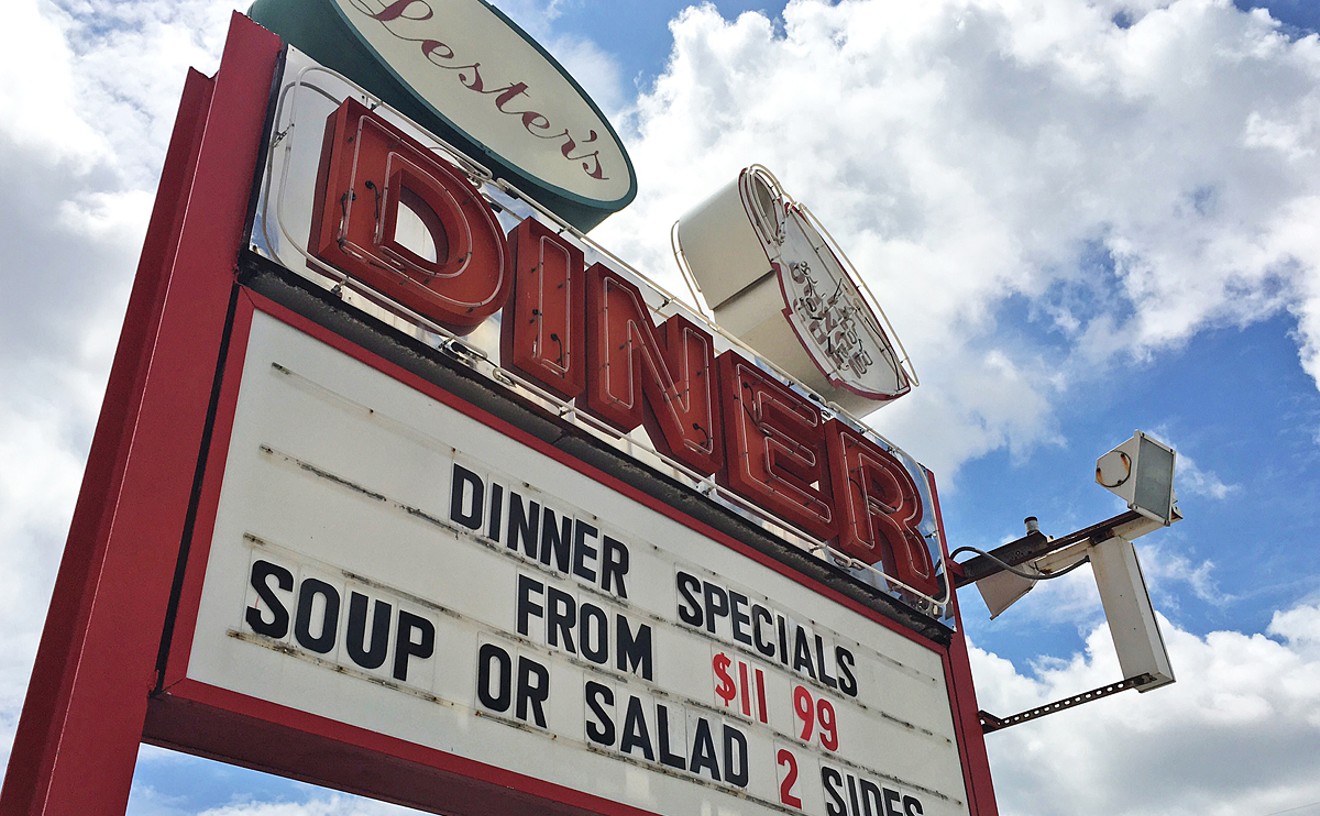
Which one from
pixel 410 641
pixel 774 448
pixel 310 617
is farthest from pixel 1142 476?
pixel 310 617

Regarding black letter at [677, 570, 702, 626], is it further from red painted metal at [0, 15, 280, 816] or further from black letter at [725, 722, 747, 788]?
red painted metal at [0, 15, 280, 816]

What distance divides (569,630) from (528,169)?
13.2ft

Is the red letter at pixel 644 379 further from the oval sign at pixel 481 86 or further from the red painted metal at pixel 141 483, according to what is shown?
A: the red painted metal at pixel 141 483

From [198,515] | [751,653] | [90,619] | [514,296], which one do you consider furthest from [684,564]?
[90,619]

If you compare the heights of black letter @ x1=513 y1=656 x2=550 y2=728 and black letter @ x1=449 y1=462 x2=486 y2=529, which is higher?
black letter @ x1=449 y1=462 x2=486 y2=529

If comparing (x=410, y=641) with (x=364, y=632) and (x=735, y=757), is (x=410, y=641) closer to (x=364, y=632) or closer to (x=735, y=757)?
(x=364, y=632)

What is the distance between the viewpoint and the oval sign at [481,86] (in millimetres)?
8156

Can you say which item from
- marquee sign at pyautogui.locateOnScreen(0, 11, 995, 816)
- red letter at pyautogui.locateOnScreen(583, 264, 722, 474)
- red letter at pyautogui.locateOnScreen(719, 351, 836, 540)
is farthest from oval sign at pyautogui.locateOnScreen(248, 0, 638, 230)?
red letter at pyautogui.locateOnScreen(719, 351, 836, 540)

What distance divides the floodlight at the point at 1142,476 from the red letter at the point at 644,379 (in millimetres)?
3771

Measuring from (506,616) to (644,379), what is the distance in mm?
2306

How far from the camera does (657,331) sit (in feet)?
26.7

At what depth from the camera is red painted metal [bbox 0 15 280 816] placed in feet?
13.9

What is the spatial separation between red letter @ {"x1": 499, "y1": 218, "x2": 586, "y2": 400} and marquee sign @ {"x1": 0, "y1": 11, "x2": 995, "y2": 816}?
0.02m

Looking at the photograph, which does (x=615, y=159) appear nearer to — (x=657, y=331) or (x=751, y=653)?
(x=657, y=331)
